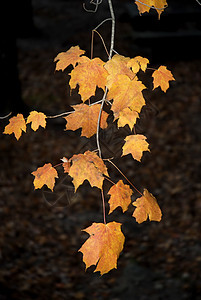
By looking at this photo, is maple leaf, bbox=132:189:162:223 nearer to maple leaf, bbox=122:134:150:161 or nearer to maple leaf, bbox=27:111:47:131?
maple leaf, bbox=122:134:150:161

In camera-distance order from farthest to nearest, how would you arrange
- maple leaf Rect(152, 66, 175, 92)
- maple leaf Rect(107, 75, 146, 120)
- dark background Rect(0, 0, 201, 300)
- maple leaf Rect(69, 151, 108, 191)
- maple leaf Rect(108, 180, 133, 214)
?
dark background Rect(0, 0, 201, 300) < maple leaf Rect(152, 66, 175, 92) < maple leaf Rect(108, 180, 133, 214) < maple leaf Rect(107, 75, 146, 120) < maple leaf Rect(69, 151, 108, 191)

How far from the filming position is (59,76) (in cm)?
1005

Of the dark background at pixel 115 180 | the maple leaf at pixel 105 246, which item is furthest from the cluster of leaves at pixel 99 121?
the dark background at pixel 115 180

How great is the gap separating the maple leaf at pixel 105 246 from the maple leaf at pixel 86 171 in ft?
0.81

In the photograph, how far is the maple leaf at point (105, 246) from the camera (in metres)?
2.16

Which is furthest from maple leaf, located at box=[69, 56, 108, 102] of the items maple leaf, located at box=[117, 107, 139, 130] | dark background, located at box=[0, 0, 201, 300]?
dark background, located at box=[0, 0, 201, 300]

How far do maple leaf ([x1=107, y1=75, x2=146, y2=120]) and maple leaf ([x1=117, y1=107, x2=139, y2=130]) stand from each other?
13 cm

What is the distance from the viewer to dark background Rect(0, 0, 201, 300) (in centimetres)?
540

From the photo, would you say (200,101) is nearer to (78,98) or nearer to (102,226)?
(78,98)

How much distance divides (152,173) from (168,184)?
0.39 metres

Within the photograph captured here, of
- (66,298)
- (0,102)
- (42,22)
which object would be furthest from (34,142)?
(42,22)

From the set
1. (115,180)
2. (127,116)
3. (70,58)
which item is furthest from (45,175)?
(115,180)

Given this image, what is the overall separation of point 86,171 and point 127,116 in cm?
48

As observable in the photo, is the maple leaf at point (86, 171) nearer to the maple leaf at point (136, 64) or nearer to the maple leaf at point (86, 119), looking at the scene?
the maple leaf at point (86, 119)
